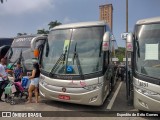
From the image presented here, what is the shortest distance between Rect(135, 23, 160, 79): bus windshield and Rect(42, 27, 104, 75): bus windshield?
4.14 feet

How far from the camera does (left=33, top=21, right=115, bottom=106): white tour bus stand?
283 inches

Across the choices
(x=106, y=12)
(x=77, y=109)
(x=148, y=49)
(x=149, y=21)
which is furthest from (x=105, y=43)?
(x=106, y=12)

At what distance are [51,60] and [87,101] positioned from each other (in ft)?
6.51

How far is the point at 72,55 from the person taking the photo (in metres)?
Answer: 7.74

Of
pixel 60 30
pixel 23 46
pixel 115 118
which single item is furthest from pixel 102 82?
pixel 23 46

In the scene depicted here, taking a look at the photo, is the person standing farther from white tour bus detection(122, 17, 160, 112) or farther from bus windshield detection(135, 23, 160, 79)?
bus windshield detection(135, 23, 160, 79)

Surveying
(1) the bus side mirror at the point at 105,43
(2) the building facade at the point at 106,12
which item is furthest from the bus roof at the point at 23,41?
(2) the building facade at the point at 106,12

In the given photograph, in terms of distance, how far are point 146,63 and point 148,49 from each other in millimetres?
439

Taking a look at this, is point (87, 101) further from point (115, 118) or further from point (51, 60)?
point (51, 60)

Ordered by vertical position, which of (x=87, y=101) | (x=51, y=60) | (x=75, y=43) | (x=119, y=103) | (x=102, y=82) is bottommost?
(x=119, y=103)

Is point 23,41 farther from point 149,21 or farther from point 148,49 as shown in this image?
point 148,49

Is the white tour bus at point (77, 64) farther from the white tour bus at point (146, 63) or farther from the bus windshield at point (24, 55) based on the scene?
the bus windshield at point (24, 55)

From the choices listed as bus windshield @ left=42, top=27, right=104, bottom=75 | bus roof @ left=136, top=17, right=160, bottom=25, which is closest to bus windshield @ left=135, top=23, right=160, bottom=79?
bus roof @ left=136, top=17, right=160, bottom=25

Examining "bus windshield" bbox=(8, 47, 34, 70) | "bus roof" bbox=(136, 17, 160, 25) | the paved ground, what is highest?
"bus roof" bbox=(136, 17, 160, 25)
